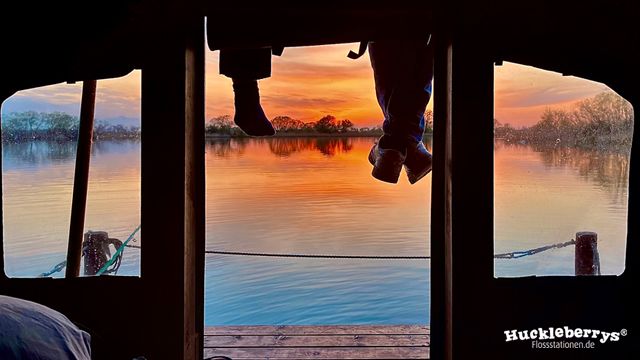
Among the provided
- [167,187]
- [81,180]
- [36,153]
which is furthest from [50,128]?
[167,187]

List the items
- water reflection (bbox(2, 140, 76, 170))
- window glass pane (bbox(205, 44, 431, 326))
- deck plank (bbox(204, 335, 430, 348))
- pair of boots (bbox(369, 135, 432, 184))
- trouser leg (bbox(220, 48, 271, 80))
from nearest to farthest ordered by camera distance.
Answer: water reflection (bbox(2, 140, 76, 170)), trouser leg (bbox(220, 48, 271, 80)), deck plank (bbox(204, 335, 430, 348)), pair of boots (bbox(369, 135, 432, 184)), window glass pane (bbox(205, 44, 431, 326))

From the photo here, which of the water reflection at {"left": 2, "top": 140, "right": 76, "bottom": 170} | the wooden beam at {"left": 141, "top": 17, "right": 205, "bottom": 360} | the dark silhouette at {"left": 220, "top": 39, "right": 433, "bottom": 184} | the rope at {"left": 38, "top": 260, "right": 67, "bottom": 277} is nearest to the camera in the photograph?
the wooden beam at {"left": 141, "top": 17, "right": 205, "bottom": 360}

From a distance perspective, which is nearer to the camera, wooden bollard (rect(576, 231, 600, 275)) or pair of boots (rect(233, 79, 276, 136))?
wooden bollard (rect(576, 231, 600, 275))

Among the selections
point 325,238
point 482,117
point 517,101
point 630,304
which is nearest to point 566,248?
point 630,304

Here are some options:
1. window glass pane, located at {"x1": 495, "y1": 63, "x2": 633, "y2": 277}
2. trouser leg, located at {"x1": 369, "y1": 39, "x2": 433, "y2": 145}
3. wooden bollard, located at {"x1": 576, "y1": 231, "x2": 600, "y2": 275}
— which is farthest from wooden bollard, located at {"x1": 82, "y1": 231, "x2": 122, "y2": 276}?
wooden bollard, located at {"x1": 576, "y1": 231, "x2": 600, "y2": 275}

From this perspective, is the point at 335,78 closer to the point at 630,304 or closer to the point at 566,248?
the point at 566,248

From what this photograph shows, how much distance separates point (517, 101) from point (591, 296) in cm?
78

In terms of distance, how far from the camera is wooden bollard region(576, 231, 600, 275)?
84.6 inches

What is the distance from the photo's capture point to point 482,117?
1.81 m

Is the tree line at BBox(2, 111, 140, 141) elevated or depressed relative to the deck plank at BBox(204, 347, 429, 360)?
elevated

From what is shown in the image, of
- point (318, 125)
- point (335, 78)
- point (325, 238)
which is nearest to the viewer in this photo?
point (318, 125)

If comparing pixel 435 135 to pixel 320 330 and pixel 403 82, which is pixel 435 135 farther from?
pixel 320 330

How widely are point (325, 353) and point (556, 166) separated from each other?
4.30ft

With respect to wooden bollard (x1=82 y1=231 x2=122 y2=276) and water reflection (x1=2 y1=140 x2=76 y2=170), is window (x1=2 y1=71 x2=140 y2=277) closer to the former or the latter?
water reflection (x1=2 y1=140 x2=76 y2=170)
